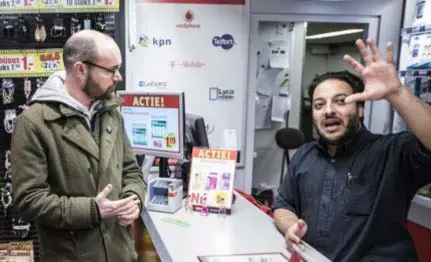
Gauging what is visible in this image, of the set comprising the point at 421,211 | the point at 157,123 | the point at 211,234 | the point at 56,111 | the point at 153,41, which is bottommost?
the point at 421,211

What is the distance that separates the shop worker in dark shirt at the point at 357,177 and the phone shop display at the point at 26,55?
78.2 inches

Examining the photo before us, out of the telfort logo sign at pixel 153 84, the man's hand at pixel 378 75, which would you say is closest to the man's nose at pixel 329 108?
the man's hand at pixel 378 75

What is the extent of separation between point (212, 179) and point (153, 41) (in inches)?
66.7

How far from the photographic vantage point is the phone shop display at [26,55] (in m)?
2.92

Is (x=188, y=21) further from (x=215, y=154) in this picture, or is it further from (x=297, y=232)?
(x=297, y=232)

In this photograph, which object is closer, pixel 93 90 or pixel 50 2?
pixel 93 90

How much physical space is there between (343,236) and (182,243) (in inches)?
26.4

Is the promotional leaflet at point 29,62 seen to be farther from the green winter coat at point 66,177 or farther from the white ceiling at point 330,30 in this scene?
the white ceiling at point 330,30

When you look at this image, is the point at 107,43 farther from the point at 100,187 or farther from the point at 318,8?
the point at 318,8

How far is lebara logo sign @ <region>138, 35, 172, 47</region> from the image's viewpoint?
133 inches

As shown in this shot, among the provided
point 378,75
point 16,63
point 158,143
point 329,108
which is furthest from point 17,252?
point 378,75

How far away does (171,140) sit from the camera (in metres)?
2.34

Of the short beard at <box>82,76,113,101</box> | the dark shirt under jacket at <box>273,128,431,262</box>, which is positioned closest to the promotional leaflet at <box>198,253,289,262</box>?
the dark shirt under jacket at <box>273,128,431,262</box>

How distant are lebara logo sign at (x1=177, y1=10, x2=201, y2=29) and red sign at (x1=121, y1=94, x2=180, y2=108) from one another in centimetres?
120
